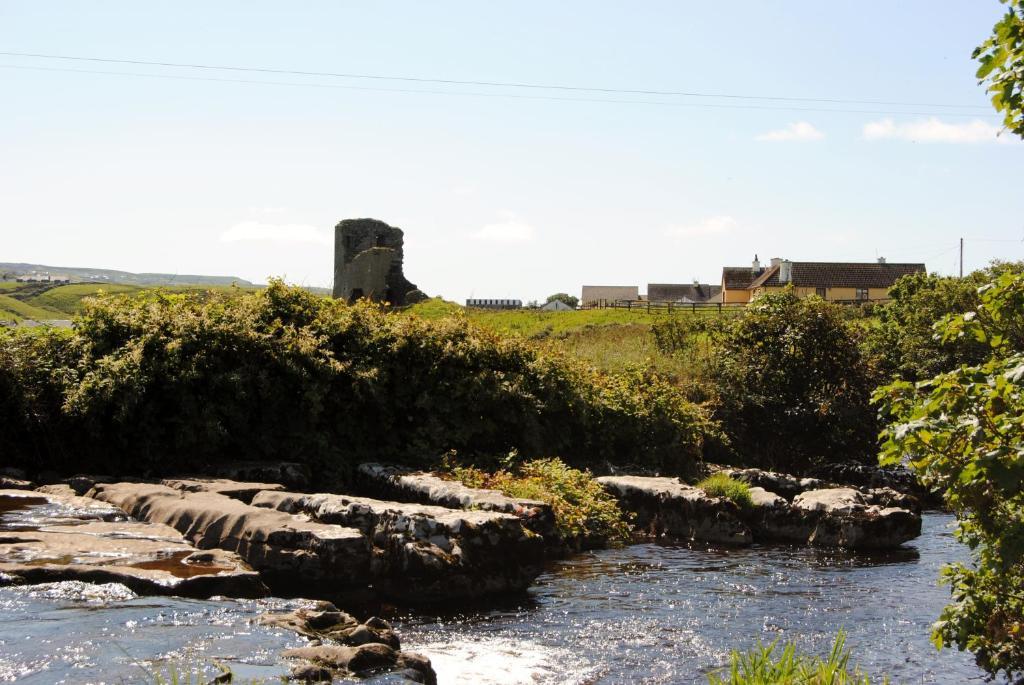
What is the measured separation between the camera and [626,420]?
19875mm

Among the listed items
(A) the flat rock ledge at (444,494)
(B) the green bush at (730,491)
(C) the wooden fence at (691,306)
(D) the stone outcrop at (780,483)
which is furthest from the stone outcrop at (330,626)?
(C) the wooden fence at (691,306)

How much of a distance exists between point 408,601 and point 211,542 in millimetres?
2287

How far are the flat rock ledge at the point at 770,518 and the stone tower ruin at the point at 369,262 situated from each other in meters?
20.1

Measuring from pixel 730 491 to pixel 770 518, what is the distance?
32.6 inches

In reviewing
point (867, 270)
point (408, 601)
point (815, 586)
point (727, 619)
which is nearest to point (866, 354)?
point (815, 586)

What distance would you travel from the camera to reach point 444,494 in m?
13.8

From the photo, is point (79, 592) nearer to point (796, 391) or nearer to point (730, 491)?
point (730, 491)

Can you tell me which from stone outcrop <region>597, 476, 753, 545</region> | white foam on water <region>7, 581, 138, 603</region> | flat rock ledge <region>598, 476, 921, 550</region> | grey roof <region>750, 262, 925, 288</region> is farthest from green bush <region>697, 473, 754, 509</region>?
grey roof <region>750, 262, 925, 288</region>

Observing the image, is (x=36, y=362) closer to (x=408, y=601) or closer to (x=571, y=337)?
(x=408, y=601)

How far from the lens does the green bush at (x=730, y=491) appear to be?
16781mm

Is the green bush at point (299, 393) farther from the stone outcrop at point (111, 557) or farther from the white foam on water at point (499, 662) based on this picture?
the white foam on water at point (499, 662)

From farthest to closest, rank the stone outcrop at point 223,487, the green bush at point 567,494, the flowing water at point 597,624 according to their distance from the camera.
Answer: the green bush at point 567,494 → the stone outcrop at point 223,487 → the flowing water at point 597,624

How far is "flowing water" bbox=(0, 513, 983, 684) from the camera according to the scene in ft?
24.6

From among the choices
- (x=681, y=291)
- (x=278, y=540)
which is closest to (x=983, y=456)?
(x=278, y=540)
